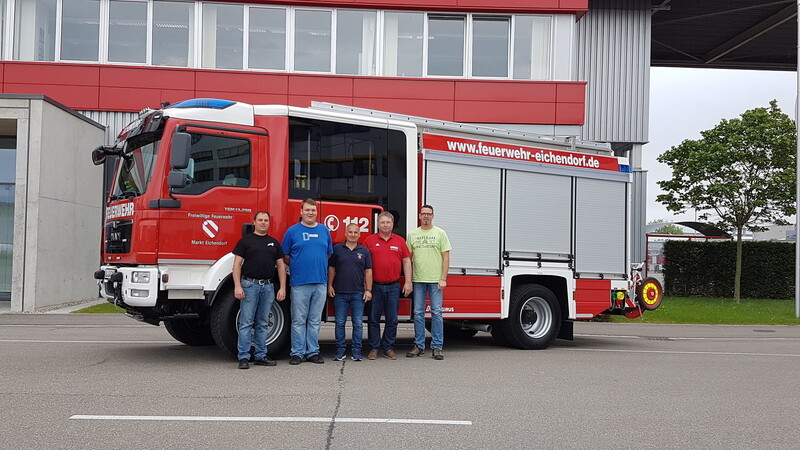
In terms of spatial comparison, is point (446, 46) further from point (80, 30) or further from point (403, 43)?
point (80, 30)

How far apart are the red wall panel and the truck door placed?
11.4m

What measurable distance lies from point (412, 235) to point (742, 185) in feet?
54.4

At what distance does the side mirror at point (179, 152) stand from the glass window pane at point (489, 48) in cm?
1339

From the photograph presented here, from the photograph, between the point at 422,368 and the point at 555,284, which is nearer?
the point at 422,368

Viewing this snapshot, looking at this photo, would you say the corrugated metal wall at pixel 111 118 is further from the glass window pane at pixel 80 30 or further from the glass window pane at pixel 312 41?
the glass window pane at pixel 312 41

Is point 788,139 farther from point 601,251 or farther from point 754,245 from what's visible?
point 601,251

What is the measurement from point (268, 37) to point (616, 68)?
954cm

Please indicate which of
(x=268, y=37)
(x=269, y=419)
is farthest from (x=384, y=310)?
(x=268, y=37)

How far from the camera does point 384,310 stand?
10.3 metres

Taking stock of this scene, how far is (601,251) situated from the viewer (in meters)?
12.2

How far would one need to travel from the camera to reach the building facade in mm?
20625

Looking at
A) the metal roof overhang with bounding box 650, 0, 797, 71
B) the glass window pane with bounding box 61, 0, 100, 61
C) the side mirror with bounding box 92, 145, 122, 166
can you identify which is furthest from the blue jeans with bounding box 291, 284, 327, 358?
the metal roof overhang with bounding box 650, 0, 797, 71

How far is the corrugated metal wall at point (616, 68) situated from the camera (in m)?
23.4

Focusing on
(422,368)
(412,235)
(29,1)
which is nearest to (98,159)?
(412,235)
